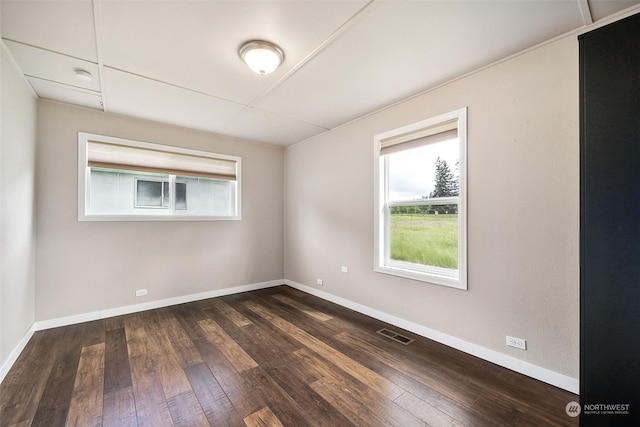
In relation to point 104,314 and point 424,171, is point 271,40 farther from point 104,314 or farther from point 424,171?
point 104,314

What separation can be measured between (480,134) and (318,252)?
2752 millimetres

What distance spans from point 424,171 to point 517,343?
71.5 inches

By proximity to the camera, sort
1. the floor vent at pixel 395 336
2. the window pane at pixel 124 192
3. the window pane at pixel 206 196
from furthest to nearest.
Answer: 1. the window pane at pixel 206 196
2. the window pane at pixel 124 192
3. the floor vent at pixel 395 336

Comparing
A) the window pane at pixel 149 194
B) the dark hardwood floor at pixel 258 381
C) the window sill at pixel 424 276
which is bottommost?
the dark hardwood floor at pixel 258 381

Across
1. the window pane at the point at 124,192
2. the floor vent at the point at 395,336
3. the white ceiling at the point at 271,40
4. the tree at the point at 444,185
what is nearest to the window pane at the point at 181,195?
the window pane at the point at 124,192

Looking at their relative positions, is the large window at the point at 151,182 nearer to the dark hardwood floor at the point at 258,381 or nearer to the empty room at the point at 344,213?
the empty room at the point at 344,213

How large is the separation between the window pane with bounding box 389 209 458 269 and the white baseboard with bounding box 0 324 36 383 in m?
3.72

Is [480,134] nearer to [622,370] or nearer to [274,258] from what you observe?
[622,370]

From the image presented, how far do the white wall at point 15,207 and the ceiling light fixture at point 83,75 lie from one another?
16.4 inches

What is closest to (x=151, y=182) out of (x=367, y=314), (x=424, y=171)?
(x=367, y=314)

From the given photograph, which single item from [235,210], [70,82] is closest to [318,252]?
[235,210]

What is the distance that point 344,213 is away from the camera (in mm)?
3803

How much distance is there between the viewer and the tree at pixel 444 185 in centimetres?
271

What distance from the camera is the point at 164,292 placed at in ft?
12.3
